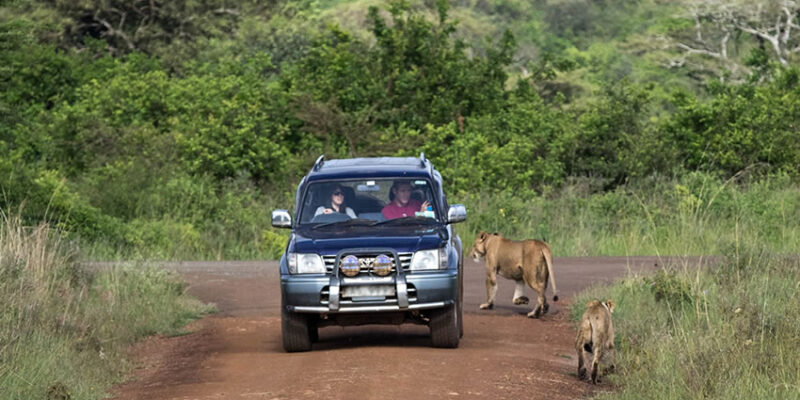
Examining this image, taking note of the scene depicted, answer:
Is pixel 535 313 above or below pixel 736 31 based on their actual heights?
below

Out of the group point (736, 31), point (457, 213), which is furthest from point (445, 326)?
point (736, 31)

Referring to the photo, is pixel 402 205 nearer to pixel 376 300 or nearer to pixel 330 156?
pixel 376 300

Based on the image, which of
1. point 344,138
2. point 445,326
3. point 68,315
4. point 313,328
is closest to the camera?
point 445,326

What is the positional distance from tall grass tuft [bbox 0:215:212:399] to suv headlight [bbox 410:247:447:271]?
2.81 meters

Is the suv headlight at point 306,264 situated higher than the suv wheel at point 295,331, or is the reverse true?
the suv headlight at point 306,264

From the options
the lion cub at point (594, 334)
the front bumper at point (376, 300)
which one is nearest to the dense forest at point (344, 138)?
the front bumper at point (376, 300)

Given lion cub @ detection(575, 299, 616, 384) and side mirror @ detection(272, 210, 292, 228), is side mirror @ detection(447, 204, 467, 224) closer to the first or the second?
side mirror @ detection(272, 210, 292, 228)

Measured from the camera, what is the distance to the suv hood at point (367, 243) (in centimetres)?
1342

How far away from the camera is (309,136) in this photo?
3747cm

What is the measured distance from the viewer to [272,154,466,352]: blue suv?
13.3 metres

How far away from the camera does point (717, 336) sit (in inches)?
467

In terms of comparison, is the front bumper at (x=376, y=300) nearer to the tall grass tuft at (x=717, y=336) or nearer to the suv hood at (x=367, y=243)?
the suv hood at (x=367, y=243)

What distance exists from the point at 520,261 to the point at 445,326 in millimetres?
3046

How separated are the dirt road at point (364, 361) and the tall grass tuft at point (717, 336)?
62 centimetres
